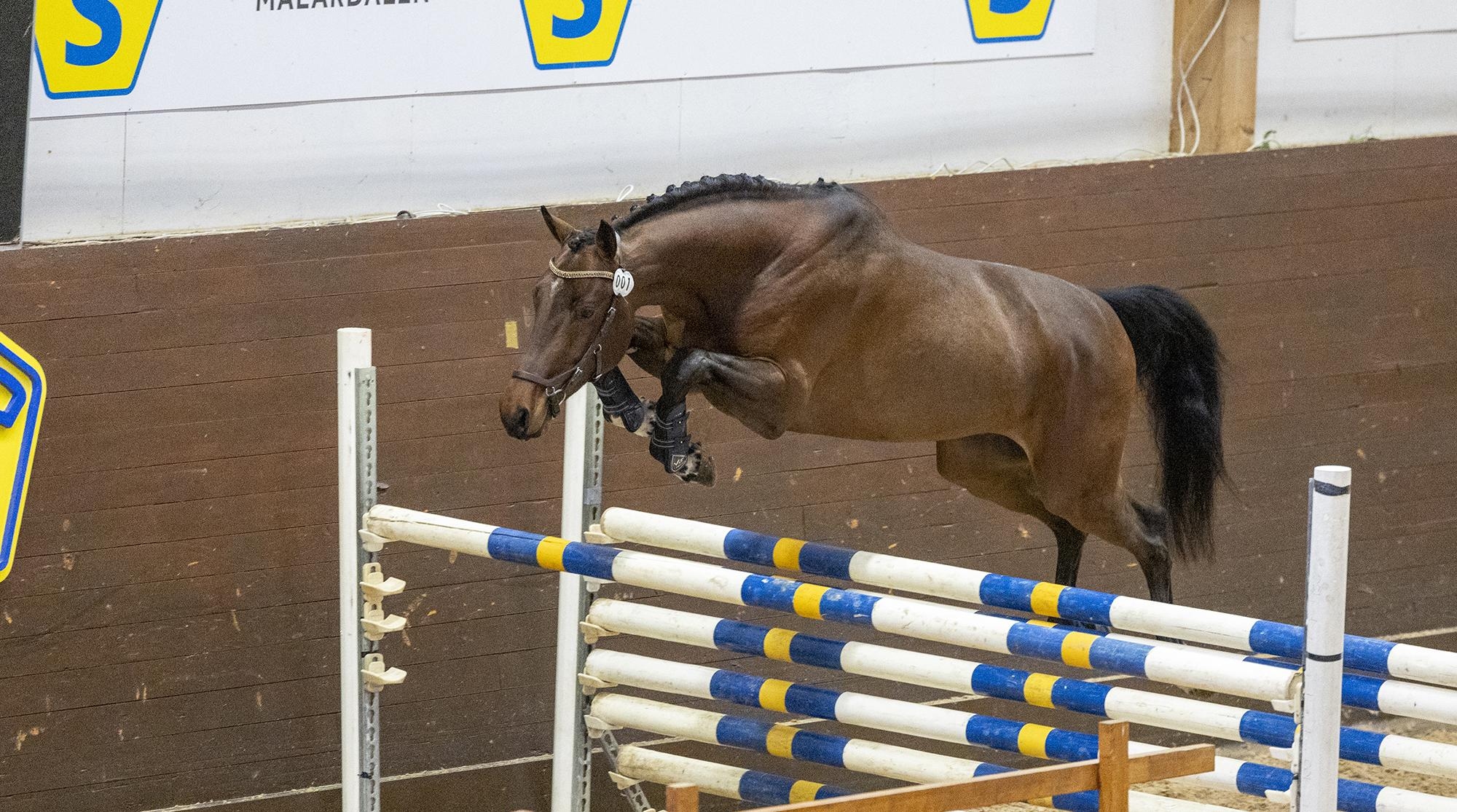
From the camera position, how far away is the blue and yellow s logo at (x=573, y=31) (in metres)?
4.00

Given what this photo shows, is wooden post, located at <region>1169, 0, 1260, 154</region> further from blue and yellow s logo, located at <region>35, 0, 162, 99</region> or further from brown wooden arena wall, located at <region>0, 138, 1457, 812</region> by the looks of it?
blue and yellow s logo, located at <region>35, 0, 162, 99</region>

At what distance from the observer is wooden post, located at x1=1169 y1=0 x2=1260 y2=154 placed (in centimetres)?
450

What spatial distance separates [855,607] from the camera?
8.36 ft

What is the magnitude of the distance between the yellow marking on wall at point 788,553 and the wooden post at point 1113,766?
2.54ft

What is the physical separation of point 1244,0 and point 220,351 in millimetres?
2892

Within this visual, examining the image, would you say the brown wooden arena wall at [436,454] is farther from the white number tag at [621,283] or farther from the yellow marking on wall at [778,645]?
the white number tag at [621,283]

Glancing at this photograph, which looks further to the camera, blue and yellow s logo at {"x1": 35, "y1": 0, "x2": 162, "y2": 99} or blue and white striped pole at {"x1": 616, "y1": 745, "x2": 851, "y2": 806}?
blue and yellow s logo at {"x1": 35, "y1": 0, "x2": 162, "y2": 99}

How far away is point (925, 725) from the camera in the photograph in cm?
271

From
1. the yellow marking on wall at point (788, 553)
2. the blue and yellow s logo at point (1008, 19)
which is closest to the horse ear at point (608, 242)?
the yellow marking on wall at point (788, 553)

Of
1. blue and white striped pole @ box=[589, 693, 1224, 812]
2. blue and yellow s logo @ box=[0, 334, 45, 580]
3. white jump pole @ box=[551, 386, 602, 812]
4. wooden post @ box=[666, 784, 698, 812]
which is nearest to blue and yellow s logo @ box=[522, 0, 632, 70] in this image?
white jump pole @ box=[551, 386, 602, 812]

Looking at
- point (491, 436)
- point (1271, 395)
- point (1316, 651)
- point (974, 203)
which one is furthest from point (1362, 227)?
point (1316, 651)

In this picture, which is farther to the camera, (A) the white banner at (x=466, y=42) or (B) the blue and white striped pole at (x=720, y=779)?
(A) the white banner at (x=466, y=42)

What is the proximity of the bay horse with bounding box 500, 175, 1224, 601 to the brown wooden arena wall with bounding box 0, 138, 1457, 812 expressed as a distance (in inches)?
44.9

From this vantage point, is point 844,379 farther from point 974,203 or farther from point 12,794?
point 12,794
